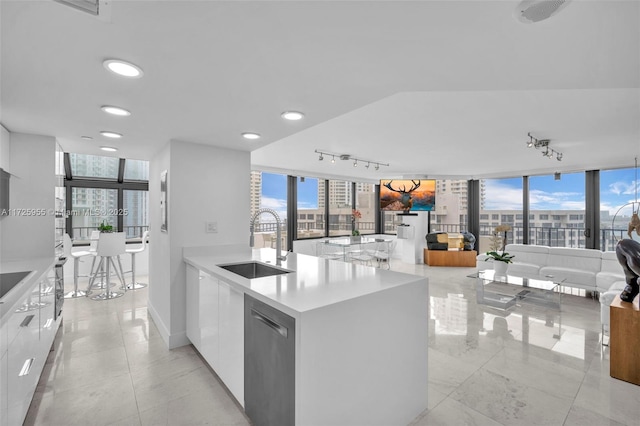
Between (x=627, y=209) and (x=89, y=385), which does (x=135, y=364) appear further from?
(x=627, y=209)

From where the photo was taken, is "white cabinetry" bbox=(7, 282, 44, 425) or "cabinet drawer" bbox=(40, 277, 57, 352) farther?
"cabinet drawer" bbox=(40, 277, 57, 352)

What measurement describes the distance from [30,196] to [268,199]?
4.53 meters

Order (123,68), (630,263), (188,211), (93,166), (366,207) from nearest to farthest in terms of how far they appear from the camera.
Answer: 1. (123,68)
2. (630,263)
3. (188,211)
4. (93,166)
5. (366,207)

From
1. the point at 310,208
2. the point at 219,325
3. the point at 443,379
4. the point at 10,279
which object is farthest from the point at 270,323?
the point at 310,208

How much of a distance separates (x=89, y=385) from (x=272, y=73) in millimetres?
2736

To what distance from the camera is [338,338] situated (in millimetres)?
1534

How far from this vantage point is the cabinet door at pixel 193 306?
8.96 feet

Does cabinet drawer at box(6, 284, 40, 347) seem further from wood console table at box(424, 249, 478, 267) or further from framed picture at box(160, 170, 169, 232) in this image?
wood console table at box(424, 249, 478, 267)

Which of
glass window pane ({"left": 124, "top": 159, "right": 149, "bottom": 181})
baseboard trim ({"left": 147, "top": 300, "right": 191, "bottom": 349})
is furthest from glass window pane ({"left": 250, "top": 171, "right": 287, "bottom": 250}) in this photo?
baseboard trim ({"left": 147, "top": 300, "right": 191, "bottom": 349})

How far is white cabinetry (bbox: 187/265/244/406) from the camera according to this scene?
1984 millimetres

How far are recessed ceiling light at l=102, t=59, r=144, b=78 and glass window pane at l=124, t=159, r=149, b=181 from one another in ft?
18.1

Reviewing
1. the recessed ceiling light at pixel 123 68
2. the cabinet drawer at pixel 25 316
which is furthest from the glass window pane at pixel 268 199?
the recessed ceiling light at pixel 123 68

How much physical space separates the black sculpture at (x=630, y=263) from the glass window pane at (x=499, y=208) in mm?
4183

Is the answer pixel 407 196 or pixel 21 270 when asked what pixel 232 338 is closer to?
pixel 21 270
